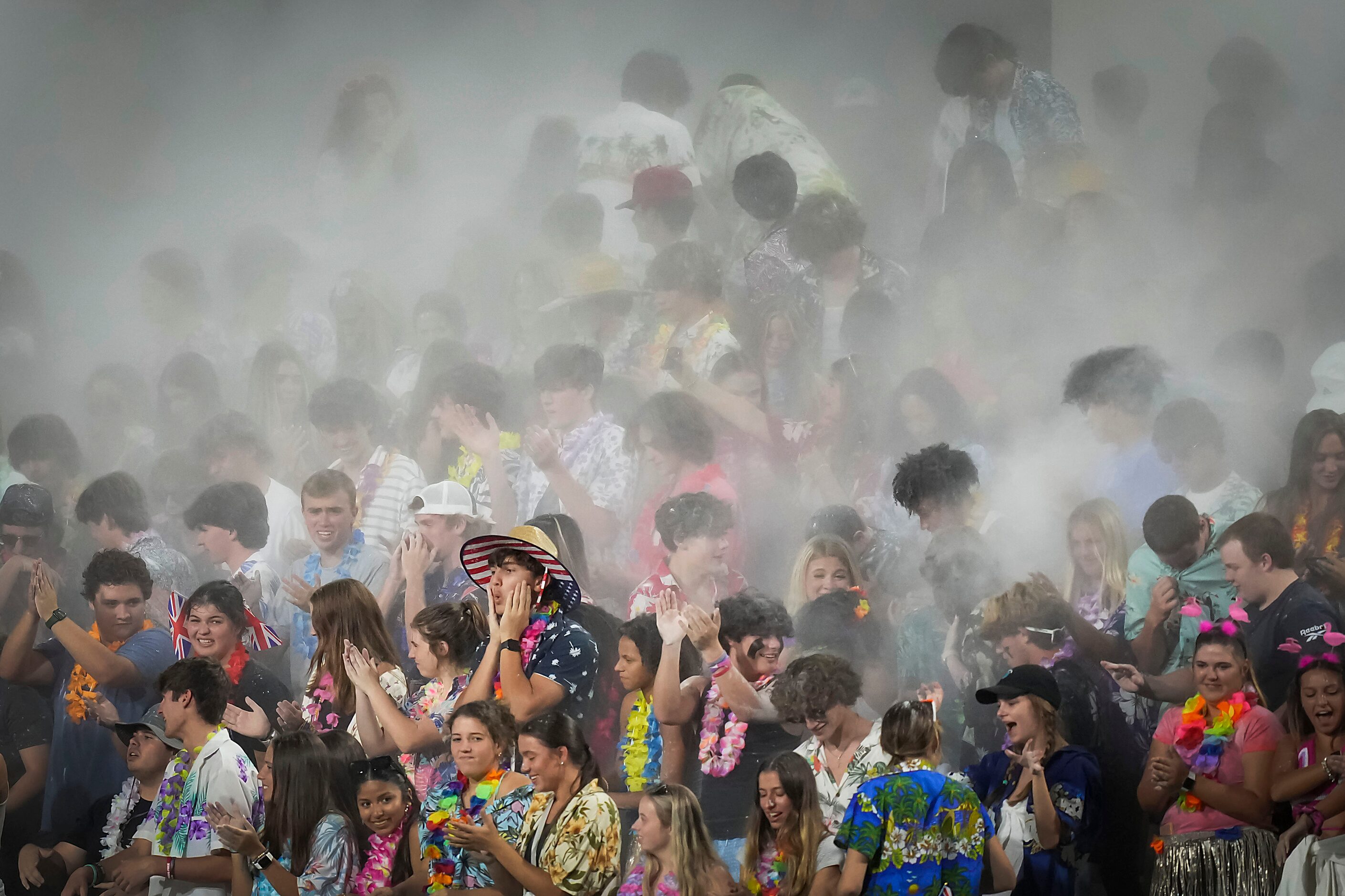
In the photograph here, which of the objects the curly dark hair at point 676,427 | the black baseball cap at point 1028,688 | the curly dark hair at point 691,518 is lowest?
the black baseball cap at point 1028,688

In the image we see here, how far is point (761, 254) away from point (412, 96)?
2.36m

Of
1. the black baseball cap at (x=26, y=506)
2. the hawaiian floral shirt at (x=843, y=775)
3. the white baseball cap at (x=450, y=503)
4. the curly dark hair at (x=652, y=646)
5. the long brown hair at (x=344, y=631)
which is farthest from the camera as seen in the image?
the black baseball cap at (x=26, y=506)

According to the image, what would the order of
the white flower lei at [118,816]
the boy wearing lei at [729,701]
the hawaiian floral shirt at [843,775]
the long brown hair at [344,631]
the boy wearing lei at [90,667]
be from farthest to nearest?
the boy wearing lei at [90,667] → the white flower lei at [118,816] → the long brown hair at [344,631] → the boy wearing lei at [729,701] → the hawaiian floral shirt at [843,775]

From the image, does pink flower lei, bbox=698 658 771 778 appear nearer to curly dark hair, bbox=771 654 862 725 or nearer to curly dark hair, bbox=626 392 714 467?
curly dark hair, bbox=771 654 862 725

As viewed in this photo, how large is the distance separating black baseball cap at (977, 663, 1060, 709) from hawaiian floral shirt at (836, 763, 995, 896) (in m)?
1.10

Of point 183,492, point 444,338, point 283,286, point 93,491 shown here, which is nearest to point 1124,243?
point 444,338

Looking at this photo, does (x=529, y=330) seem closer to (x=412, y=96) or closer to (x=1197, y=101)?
(x=412, y=96)

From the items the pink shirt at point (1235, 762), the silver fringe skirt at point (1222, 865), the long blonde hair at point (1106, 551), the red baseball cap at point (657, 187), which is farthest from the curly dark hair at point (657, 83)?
the silver fringe skirt at point (1222, 865)

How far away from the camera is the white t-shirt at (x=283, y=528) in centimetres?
710

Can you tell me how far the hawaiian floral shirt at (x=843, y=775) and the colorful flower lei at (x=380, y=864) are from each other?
5.97 feet

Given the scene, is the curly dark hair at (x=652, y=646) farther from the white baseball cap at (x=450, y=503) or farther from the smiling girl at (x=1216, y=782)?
the smiling girl at (x=1216, y=782)

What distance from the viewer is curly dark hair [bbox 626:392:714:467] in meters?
6.61

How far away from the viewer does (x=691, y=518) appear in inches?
256

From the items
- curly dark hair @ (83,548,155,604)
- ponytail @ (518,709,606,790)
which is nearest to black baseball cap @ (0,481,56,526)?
curly dark hair @ (83,548,155,604)
